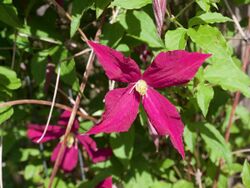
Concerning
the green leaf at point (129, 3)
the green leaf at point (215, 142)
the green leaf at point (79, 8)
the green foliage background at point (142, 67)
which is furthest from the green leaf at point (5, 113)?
the green leaf at point (215, 142)

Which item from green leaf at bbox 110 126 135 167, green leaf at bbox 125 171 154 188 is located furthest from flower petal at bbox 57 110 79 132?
green leaf at bbox 125 171 154 188

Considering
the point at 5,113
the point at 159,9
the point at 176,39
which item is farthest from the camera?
the point at 5,113

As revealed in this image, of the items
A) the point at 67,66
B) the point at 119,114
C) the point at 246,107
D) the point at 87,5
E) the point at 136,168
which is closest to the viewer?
the point at 119,114

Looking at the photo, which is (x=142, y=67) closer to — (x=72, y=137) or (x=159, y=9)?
(x=72, y=137)

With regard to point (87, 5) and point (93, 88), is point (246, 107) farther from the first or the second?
point (87, 5)

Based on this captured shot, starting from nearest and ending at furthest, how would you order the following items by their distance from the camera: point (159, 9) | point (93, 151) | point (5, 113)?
1. point (159, 9)
2. point (5, 113)
3. point (93, 151)

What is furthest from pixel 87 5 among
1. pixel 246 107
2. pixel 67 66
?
pixel 246 107

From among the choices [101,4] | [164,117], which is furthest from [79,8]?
[164,117]
